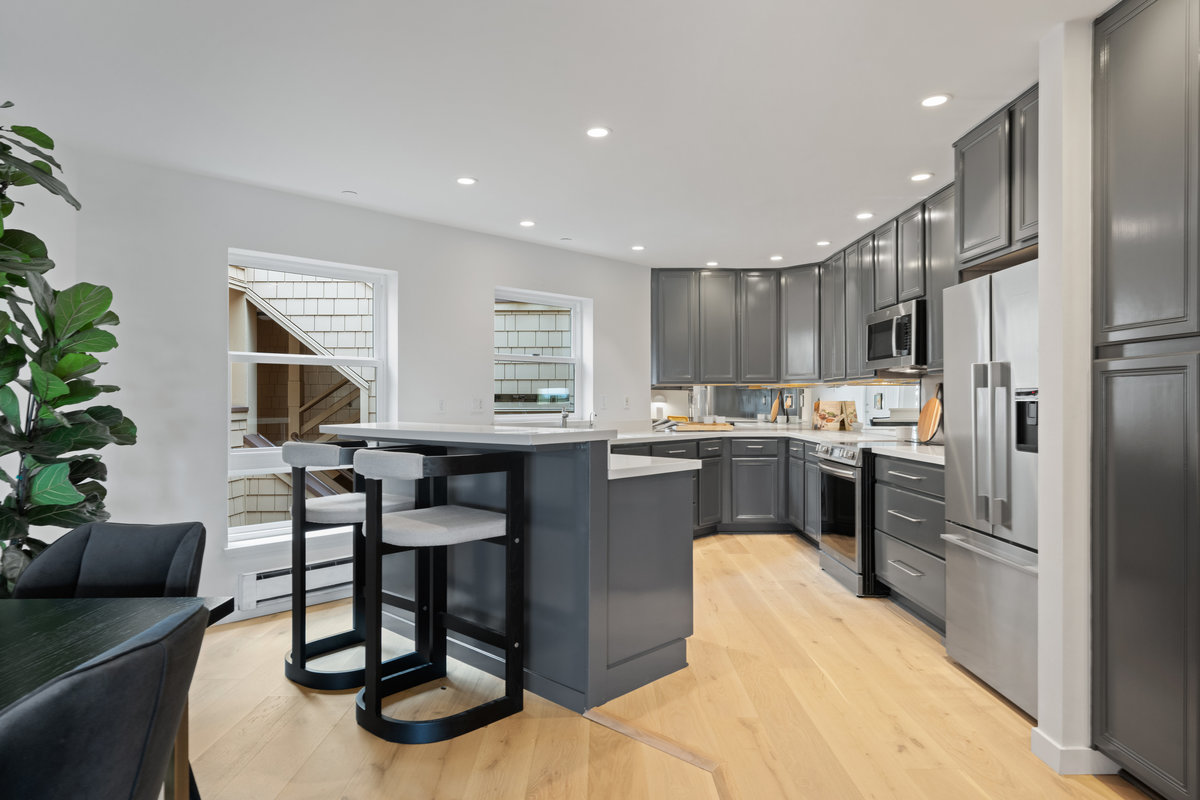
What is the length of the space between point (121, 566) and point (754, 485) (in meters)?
4.71

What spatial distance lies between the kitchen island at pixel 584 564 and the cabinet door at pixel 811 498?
235 cm

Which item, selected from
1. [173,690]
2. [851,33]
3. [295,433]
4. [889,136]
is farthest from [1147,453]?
[295,433]

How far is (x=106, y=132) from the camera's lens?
295 cm

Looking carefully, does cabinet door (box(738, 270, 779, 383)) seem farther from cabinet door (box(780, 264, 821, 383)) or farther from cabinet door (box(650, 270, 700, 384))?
cabinet door (box(650, 270, 700, 384))

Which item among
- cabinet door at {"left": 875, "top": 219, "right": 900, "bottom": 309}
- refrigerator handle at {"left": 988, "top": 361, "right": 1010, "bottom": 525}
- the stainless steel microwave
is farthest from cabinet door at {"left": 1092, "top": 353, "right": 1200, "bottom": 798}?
cabinet door at {"left": 875, "top": 219, "right": 900, "bottom": 309}

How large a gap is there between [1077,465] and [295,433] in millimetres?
3937

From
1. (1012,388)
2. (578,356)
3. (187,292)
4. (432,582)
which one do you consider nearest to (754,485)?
(578,356)

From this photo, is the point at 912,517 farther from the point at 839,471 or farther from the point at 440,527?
the point at 440,527

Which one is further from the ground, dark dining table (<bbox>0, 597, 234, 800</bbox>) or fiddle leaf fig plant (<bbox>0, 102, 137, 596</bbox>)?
fiddle leaf fig plant (<bbox>0, 102, 137, 596</bbox>)

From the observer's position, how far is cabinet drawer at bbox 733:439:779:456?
18.4ft

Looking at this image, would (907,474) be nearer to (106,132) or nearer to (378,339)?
(378,339)

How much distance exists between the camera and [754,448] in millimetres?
5602

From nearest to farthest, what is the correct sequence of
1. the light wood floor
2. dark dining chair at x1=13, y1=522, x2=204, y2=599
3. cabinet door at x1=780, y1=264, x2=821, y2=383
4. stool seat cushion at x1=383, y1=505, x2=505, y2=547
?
dark dining chair at x1=13, y1=522, x2=204, y2=599 → the light wood floor → stool seat cushion at x1=383, y1=505, x2=505, y2=547 → cabinet door at x1=780, y1=264, x2=821, y2=383

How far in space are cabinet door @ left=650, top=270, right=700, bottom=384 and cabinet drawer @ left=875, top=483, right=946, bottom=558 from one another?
2.51 metres
